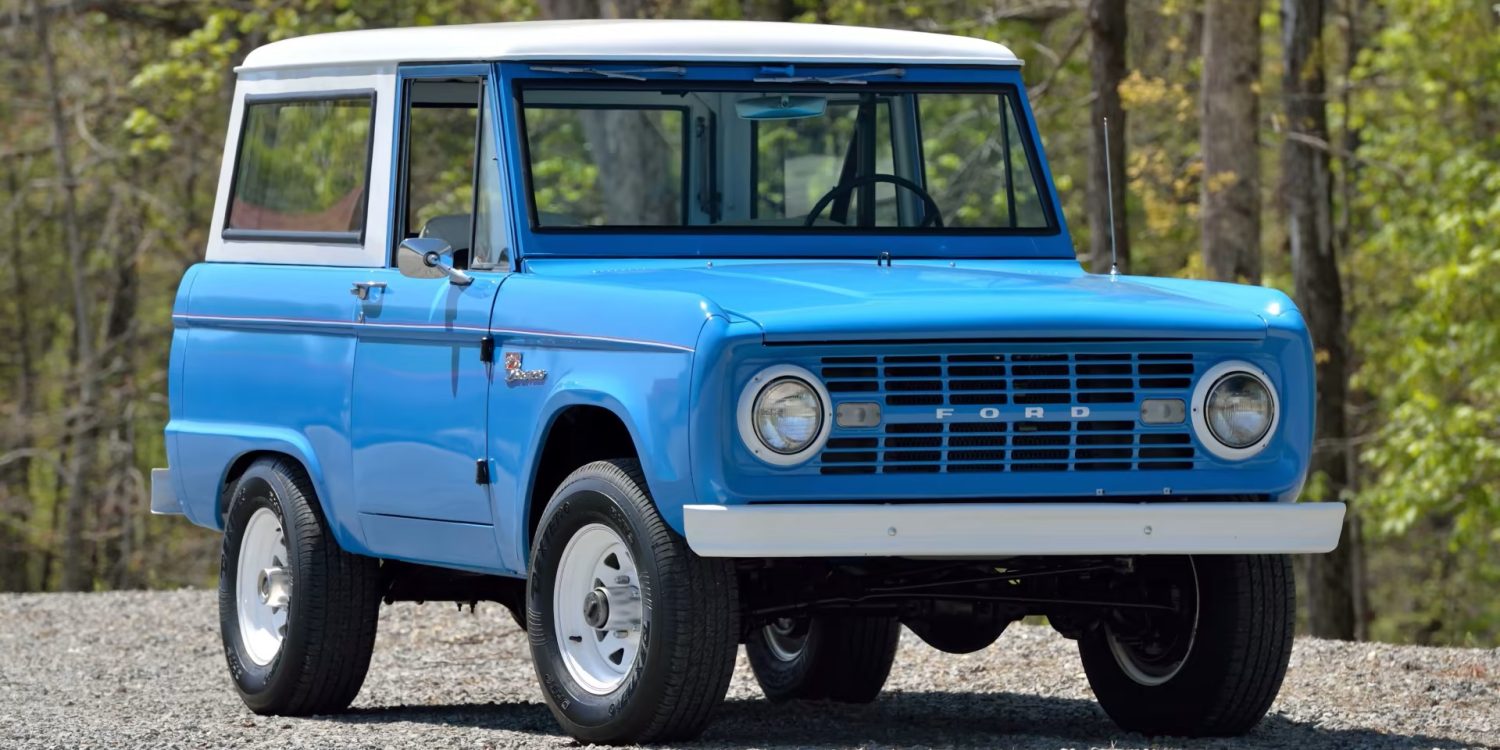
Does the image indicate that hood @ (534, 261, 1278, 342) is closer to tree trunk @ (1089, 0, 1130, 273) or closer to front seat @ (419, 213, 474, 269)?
front seat @ (419, 213, 474, 269)

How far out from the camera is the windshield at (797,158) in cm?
819

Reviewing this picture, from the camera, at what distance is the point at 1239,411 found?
6.95 metres

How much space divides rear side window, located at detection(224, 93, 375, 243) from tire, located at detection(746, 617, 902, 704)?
2173 mm

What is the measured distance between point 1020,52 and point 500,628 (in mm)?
16528

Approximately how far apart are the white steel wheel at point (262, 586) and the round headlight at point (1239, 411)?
3.51 m

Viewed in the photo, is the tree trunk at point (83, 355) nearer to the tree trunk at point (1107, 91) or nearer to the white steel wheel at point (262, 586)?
the tree trunk at point (1107, 91)

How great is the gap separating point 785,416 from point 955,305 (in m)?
0.57

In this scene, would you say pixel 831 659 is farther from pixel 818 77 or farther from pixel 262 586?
pixel 818 77

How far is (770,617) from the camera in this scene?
7.29 metres

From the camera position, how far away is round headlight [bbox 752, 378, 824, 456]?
6.50 m

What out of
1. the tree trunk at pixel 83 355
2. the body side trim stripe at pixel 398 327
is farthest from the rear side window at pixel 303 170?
the tree trunk at pixel 83 355

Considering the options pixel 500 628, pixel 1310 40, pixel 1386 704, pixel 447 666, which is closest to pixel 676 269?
pixel 1386 704

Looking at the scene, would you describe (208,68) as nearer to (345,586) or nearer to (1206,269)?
(1206,269)

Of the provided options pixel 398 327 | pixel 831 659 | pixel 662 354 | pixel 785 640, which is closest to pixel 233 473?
pixel 398 327
